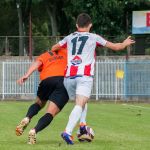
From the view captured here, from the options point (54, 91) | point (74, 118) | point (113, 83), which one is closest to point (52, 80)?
point (54, 91)

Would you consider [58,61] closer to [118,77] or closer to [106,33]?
[118,77]

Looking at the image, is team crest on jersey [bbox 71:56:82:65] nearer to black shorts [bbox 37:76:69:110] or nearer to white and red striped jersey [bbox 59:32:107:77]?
white and red striped jersey [bbox 59:32:107:77]

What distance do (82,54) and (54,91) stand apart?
847 mm

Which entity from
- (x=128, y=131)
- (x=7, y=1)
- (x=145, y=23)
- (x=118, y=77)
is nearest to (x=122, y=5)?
(x=145, y=23)

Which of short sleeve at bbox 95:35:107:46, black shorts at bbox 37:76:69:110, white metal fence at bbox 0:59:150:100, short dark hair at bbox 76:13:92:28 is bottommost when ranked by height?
white metal fence at bbox 0:59:150:100

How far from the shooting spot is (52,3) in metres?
47.3

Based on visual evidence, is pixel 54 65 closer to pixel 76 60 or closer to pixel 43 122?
pixel 76 60

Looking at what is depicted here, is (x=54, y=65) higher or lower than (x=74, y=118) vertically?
higher

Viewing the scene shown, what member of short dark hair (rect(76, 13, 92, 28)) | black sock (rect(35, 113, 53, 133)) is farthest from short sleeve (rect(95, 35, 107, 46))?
black sock (rect(35, 113, 53, 133))

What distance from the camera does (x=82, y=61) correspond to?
9.80m

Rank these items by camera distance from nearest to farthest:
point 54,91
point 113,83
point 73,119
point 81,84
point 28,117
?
point 73,119
point 81,84
point 54,91
point 28,117
point 113,83

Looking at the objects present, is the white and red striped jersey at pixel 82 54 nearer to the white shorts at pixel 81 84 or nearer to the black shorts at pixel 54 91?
the white shorts at pixel 81 84

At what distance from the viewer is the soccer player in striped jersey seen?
9.74 meters

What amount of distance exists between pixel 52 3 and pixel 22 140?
37205 millimetres
